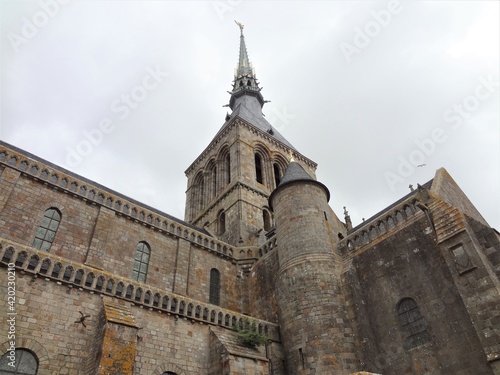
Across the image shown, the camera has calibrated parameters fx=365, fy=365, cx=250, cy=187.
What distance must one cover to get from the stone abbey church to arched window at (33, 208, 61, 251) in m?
0.05

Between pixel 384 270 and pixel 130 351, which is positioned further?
pixel 384 270

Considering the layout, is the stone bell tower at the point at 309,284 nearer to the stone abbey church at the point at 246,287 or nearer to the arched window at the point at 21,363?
the stone abbey church at the point at 246,287

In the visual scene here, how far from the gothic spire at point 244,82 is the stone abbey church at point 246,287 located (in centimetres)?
2691

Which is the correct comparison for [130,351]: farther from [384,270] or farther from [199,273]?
[384,270]

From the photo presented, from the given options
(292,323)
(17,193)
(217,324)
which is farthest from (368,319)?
(17,193)

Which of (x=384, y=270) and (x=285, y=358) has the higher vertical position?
(x=384, y=270)

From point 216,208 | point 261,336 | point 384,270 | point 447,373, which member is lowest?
point 447,373

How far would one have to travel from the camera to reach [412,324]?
40.0 feet

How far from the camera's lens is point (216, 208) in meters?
28.2

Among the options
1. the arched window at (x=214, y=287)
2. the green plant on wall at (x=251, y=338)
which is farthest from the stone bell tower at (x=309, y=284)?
the arched window at (x=214, y=287)

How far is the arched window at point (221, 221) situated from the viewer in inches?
1054

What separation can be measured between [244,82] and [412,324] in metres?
38.8

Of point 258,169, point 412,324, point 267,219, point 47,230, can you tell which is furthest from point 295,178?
point 258,169

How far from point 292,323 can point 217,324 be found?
2983 mm
